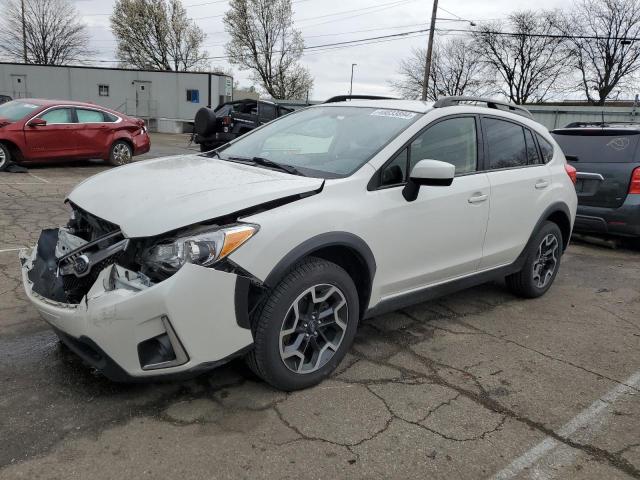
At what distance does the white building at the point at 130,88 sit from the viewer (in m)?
28.6

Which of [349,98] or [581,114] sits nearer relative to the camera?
[349,98]

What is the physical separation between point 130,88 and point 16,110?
2015cm

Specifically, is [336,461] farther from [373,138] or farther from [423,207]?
[373,138]

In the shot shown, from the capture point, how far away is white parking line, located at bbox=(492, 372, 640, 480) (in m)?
2.46

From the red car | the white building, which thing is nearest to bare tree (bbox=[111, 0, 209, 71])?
the white building

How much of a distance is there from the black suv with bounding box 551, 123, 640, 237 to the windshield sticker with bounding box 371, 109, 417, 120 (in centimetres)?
414

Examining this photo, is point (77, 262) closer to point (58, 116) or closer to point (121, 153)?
point (58, 116)

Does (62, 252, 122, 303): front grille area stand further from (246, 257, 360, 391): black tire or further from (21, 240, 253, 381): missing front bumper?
(246, 257, 360, 391): black tire

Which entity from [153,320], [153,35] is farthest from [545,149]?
[153,35]

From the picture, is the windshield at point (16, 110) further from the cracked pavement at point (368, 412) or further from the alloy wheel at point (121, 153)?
the cracked pavement at point (368, 412)

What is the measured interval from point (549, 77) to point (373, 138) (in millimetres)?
50863

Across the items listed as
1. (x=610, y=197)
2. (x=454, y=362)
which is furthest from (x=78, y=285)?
(x=610, y=197)

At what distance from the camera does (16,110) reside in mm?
10836

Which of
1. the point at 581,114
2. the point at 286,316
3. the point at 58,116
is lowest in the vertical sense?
the point at 286,316
